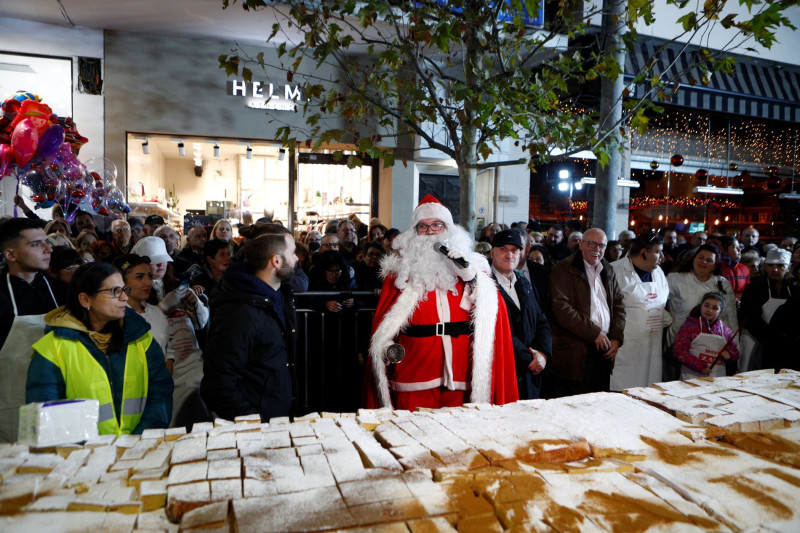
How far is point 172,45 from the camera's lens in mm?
11359

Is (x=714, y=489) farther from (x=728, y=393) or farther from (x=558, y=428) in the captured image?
(x=728, y=393)

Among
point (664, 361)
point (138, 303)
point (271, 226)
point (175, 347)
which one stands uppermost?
point (271, 226)

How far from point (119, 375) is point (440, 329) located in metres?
1.81

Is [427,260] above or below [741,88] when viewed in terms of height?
below

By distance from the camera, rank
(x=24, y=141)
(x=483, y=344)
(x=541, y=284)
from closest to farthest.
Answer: (x=483, y=344), (x=541, y=284), (x=24, y=141)

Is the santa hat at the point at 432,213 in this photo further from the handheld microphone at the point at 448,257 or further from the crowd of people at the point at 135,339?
the crowd of people at the point at 135,339

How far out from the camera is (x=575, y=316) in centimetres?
452

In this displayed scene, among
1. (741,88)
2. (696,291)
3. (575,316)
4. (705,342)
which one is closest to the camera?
(575,316)

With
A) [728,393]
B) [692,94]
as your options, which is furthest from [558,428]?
[692,94]

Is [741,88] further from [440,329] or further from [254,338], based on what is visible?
[254,338]

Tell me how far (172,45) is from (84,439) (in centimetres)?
1165

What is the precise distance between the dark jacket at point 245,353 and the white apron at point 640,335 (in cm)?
341

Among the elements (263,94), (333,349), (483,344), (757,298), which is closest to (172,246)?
(333,349)

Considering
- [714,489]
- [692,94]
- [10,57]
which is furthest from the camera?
[692,94]
